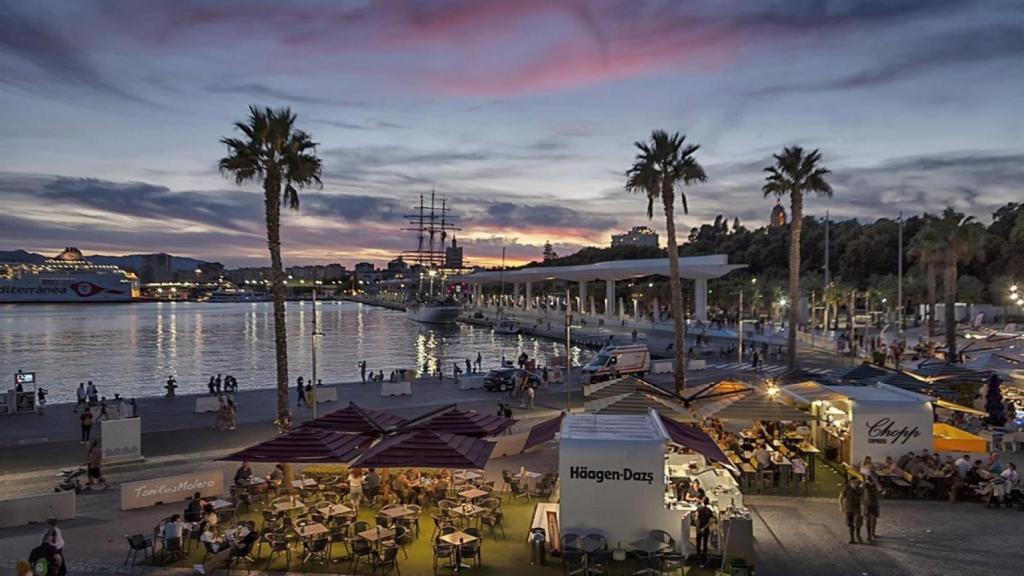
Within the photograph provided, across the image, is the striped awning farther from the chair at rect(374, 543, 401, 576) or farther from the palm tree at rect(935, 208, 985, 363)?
the palm tree at rect(935, 208, 985, 363)

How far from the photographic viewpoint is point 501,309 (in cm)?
11319

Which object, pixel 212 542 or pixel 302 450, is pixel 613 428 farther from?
pixel 212 542

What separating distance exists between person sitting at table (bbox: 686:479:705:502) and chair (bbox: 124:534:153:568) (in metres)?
9.98

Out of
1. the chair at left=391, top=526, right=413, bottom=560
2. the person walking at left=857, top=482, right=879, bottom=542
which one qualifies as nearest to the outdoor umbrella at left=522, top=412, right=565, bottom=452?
the chair at left=391, top=526, right=413, bottom=560

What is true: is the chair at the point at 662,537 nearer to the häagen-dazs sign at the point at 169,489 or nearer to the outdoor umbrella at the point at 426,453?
the outdoor umbrella at the point at 426,453

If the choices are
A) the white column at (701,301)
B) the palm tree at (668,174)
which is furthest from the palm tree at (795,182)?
the white column at (701,301)

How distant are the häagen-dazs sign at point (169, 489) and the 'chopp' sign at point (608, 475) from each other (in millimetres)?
8926

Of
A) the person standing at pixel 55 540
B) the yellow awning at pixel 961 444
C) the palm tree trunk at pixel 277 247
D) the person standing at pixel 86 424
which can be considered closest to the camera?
the person standing at pixel 55 540

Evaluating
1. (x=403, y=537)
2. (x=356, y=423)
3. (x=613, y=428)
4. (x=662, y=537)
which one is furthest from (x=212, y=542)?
(x=662, y=537)

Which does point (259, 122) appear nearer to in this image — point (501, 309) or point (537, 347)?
point (537, 347)

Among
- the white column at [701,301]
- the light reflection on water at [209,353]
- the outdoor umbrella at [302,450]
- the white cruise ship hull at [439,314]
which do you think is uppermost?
the white column at [701,301]

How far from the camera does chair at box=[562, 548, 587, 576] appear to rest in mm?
11172

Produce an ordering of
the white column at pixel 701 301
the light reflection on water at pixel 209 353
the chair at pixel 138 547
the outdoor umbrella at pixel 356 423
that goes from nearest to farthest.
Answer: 1. the chair at pixel 138 547
2. the outdoor umbrella at pixel 356 423
3. the light reflection on water at pixel 209 353
4. the white column at pixel 701 301

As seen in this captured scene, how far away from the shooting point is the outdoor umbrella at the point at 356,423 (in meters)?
15.5
